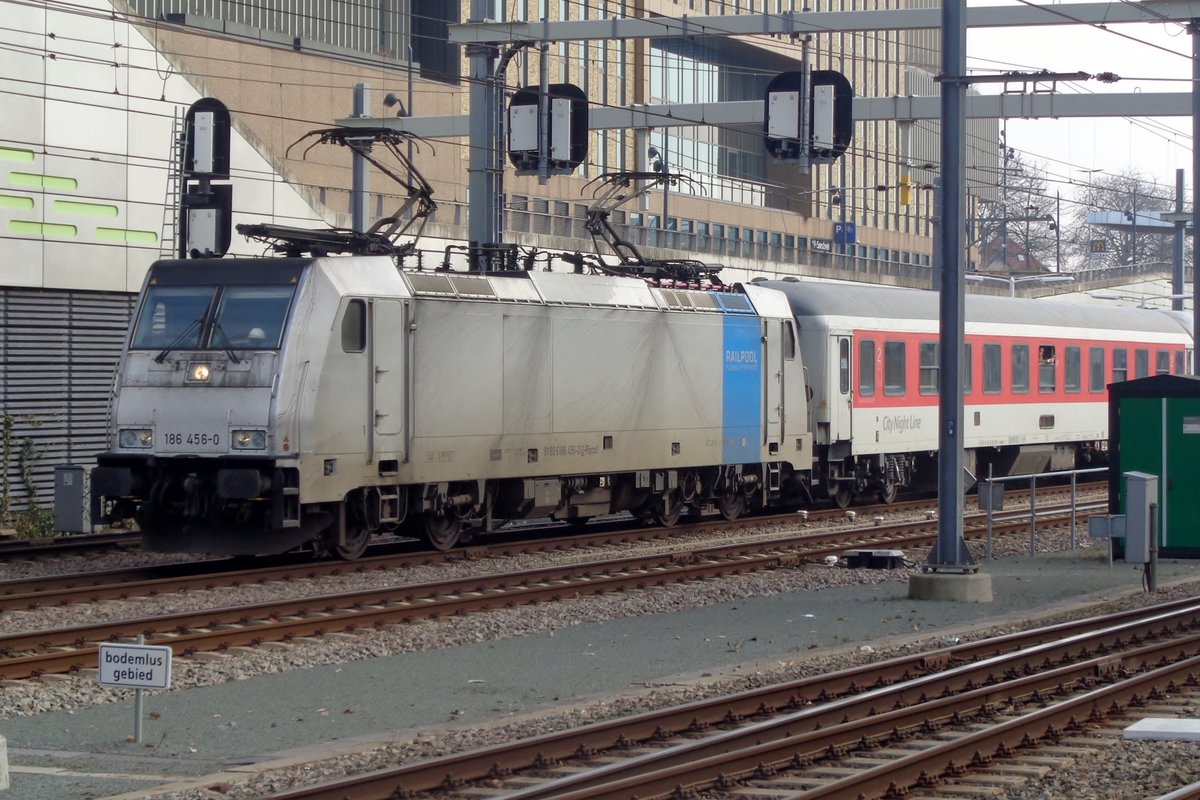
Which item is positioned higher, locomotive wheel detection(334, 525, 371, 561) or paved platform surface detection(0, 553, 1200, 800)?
locomotive wheel detection(334, 525, 371, 561)

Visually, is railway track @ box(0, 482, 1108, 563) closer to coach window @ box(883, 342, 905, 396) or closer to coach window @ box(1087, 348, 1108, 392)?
coach window @ box(883, 342, 905, 396)

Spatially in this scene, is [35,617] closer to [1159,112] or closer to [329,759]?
[329,759]

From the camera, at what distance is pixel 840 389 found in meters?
27.5

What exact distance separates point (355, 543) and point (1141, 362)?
2263 cm

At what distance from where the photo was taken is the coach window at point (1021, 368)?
3192 centimetres

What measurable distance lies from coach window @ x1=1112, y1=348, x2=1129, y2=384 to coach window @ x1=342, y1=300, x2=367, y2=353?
21335mm

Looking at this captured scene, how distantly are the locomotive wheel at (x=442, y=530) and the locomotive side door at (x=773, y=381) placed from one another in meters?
6.39

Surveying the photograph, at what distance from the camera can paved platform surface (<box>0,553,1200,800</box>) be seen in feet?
31.6

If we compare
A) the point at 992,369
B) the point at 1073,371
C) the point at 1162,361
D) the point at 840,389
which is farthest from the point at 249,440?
the point at 1162,361

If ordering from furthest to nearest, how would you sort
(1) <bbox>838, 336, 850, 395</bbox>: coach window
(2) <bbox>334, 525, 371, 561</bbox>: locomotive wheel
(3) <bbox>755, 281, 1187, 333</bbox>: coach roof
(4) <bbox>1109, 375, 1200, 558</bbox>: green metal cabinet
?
(3) <bbox>755, 281, 1187, 333</bbox>: coach roof < (1) <bbox>838, 336, 850, 395</bbox>: coach window < (4) <bbox>1109, 375, 1200, 558</bbox>: green metal cabinet < (2) <bbox>334, 525, 371, 561</bbox>: locomotive wheel

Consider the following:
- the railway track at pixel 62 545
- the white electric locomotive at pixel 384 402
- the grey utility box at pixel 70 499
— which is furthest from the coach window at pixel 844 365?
the grey utility box at pixel 70 499

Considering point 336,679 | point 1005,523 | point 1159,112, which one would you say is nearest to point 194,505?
point 336,679

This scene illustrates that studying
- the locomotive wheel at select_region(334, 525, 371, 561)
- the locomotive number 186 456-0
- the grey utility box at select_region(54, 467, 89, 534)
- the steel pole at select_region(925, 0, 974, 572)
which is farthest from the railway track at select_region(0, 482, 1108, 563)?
the steel pole at select_region(925, 0, 974, 572)

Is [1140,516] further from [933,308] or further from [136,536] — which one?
[933,308]
